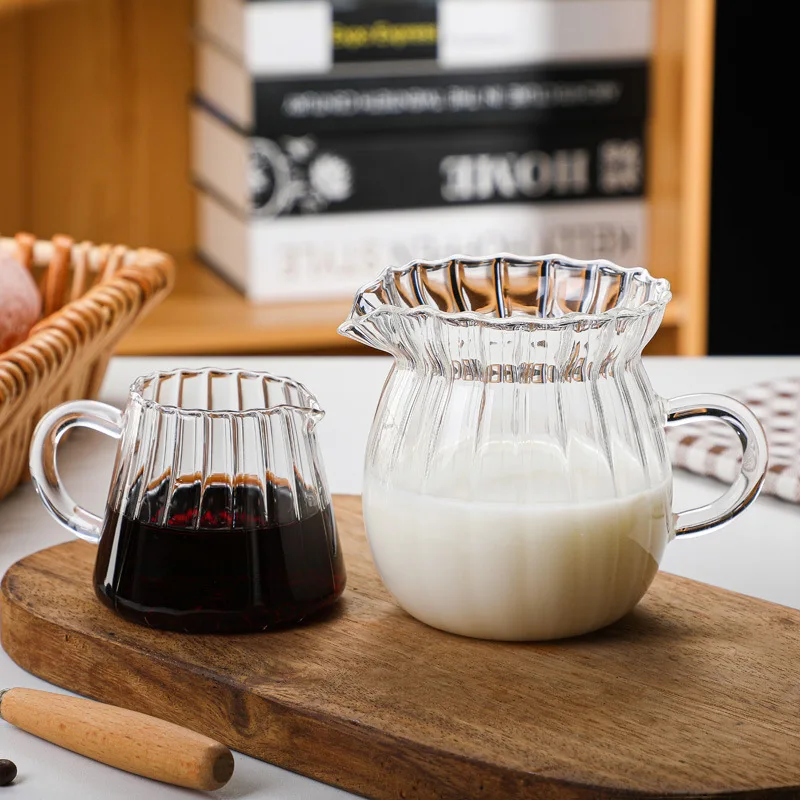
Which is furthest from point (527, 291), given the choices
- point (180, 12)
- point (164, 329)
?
point (180, 12)

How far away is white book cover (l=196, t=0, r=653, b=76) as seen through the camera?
172cm

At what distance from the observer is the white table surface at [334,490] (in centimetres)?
45

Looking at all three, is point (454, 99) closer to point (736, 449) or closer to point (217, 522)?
point (736, 449)

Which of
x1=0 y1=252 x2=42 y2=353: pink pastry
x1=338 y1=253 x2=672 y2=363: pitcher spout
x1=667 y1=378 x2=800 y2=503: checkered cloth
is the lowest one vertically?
x1=667 y1=378 x2=800 y2=503: checkered cloth

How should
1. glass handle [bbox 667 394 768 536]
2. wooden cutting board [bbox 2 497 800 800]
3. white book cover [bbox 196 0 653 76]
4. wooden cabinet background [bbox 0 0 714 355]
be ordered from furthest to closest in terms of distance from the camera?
wooden cabinet background [bbox 0 0 714 355]
white book cover [bbox 196 0 653 76]
glass handle [bbox 667 394 768 536]
wooden cutting board [bbox 2 497 800 800]

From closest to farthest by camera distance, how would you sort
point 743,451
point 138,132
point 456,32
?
point 743,451
point 456,32
point 138,132

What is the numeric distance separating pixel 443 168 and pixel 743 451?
133 cm

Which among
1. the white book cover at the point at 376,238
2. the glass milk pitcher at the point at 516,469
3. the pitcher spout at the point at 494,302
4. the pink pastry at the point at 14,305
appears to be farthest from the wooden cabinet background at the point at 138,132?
the glass milk pitcher at the point at 516,469

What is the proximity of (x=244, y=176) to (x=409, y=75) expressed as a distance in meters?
0.28

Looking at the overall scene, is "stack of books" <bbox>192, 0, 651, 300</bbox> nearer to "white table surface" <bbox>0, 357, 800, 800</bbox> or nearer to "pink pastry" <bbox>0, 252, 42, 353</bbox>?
"white table surface" <bbox>0, 357, 800, 800</bbox>

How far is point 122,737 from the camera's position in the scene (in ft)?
1.50

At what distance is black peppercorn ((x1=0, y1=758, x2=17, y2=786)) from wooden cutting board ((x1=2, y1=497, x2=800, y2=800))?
7 cm

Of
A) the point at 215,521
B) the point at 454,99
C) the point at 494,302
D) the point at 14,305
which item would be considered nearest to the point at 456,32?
the point at 454,99

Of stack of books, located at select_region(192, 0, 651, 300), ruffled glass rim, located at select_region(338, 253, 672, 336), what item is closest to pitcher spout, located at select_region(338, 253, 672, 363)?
ruffled glass rim, located at select_region(338, 253, 672, 336)
